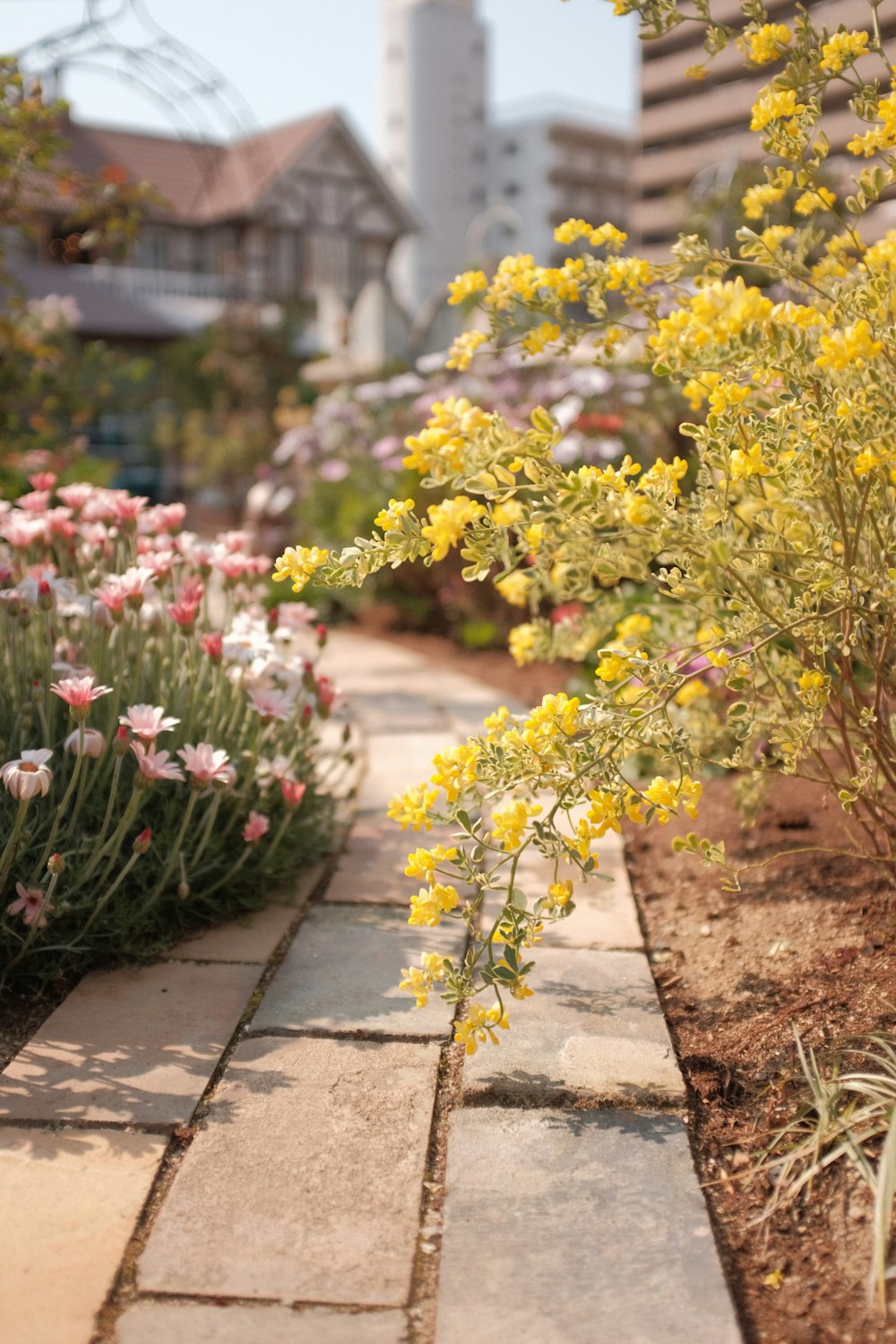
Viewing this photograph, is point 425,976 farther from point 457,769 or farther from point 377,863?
point 377,863

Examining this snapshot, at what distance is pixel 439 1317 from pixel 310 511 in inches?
251

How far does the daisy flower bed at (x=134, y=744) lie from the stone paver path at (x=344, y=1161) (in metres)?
0.15

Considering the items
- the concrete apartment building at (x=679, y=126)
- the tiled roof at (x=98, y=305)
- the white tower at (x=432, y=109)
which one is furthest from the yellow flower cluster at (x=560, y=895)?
the white tower at (x=432, y=109)

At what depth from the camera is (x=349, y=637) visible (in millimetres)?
6156

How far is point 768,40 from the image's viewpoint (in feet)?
6.32

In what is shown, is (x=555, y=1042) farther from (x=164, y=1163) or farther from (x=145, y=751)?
(x=145, y=751)

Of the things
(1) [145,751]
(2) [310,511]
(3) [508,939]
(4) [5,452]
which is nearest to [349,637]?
(2) [310,511]

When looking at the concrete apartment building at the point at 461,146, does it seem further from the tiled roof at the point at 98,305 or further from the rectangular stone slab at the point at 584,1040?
the rectangular stone slab at the point at 584,1040

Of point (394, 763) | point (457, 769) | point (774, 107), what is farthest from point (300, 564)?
point (394, 763)

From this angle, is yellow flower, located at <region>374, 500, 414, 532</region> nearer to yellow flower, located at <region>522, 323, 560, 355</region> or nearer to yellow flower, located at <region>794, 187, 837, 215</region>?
yellow flower, located at <region>522, 323, 560, 355</region>

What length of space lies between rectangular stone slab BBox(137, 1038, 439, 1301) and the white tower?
48.9m

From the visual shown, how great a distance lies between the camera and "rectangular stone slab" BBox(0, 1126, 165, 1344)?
4.47 ft

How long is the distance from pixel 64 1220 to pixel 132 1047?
449 mm

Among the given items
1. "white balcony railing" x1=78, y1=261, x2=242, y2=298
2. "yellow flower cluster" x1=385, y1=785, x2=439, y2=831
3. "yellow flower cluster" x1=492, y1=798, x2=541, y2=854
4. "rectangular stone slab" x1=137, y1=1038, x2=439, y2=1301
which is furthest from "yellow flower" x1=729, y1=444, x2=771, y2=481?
"white balcony railing" x1=78, y1=261, x2=242, y2=298
